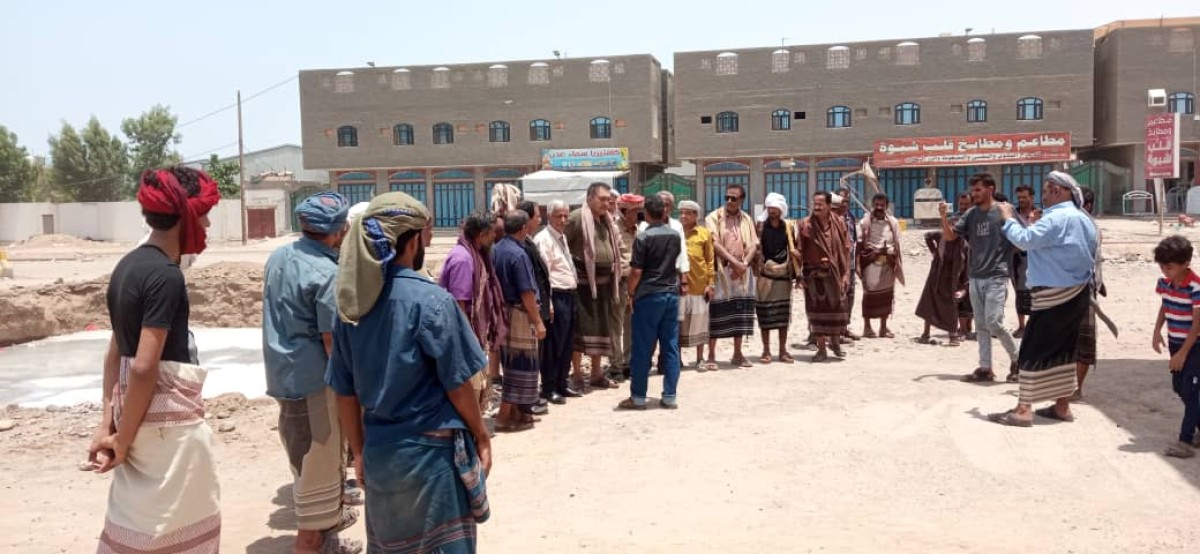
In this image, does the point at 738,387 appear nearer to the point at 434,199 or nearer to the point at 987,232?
the point at 987,232

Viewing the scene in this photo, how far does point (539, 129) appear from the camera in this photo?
3631cm

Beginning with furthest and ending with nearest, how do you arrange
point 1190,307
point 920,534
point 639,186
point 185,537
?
point 639,186 < point 1190,307 < point 920,534 < point 185,537

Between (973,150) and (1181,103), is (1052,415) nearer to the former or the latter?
(973,150)

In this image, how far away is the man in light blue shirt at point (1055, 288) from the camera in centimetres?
570

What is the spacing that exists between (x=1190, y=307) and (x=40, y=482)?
7.02 meters

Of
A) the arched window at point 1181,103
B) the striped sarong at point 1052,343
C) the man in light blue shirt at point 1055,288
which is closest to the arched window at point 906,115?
the arched window at point 1181,103

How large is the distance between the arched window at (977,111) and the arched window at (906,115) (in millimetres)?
1850

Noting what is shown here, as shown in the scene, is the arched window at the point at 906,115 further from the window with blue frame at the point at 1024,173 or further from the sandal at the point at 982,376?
the sandal at the point at 982,376

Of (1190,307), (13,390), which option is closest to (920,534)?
(1190,307)

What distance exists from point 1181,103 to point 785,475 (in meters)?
34.6

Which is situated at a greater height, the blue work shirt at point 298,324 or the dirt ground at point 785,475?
the blue work shirt at point 298,324

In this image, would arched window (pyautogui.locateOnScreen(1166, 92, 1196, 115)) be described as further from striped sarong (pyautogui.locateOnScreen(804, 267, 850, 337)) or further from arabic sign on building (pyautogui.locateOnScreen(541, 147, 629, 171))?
striped sarong (pyautogui.locateOnScreen(804, 267, 850, 337))

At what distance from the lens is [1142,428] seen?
234 inches

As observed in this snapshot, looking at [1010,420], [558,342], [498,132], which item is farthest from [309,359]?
[498,132]
